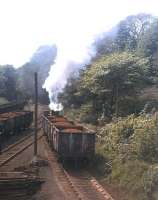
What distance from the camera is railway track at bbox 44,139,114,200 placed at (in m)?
18.5

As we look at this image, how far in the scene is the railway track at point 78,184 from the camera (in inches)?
728

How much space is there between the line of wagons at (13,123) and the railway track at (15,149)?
138 cm

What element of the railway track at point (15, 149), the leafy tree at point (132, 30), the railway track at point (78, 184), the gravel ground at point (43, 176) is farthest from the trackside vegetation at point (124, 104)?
the railway track at point (15, 149)

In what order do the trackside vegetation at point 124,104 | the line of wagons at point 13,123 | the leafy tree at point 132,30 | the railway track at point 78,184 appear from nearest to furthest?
1. the railway track at point 78,184
2. the trackside vegetation at point 124,104
3. the line of wagons at point 13,123
4. the leafy tree at point 132,30

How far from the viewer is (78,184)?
2084 cm

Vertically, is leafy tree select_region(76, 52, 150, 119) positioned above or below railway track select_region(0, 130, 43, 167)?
above

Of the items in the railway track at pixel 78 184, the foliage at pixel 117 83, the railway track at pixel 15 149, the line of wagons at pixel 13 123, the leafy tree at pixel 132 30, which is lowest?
the railway track at pixel 78 184

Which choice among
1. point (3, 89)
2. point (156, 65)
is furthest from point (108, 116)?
point (3, 89)

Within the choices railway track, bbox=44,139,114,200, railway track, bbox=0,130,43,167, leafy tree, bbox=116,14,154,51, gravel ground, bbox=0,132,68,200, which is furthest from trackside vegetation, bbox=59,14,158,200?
railway track, bbox=0,130,43,167

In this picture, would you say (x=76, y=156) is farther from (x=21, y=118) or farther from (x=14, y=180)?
(x=21, y=118)

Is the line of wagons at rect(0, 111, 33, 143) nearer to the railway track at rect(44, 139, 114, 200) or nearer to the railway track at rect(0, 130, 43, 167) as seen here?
the railway track at rect(0, 130, 43, 167)

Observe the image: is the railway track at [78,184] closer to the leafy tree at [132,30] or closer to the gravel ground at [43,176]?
the gravel ground at [43,176]

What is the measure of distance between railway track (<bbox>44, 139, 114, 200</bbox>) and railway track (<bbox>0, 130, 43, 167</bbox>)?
2629 millimetres

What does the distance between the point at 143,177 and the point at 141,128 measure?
5.50m
